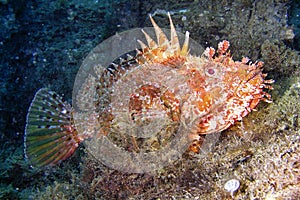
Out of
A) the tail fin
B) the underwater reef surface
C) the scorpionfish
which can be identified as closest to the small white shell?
the underwater reef surface

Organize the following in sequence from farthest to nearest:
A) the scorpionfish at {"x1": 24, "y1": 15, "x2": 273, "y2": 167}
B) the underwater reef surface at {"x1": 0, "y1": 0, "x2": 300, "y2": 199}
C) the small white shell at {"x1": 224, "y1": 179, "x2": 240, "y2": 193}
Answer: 1. the scorpionfish at {"x1": 24, "y1": 15, "x2": 273, "y2": 167}
2. the underwater reef surface at {"x1": 0, "y1": 0, "x2": 300, "y2": 199}
3. the small white shell at {"x1": 224, "y1": 179, "x2": 240, "y2": 193}

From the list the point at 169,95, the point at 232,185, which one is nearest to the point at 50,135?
the point at 169,95

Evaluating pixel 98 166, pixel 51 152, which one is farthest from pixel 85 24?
pixel 98 166

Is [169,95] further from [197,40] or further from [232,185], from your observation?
[197,40]

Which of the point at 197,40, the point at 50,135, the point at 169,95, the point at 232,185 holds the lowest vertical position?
the point at 232,185

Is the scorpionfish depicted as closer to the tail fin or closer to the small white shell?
the tail fin

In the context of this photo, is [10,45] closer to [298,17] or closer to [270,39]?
[270,39]
